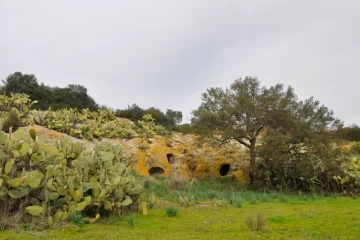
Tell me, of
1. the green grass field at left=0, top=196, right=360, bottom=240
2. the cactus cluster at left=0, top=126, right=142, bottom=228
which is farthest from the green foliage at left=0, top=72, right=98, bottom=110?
the green grass field at left=0, top=196, right=360, bottom=240

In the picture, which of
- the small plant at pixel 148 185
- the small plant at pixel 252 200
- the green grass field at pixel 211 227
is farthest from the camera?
the small plant at pixel 148 185

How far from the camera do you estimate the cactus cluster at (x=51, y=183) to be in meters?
5.67

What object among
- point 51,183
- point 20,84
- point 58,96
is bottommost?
point 51,183

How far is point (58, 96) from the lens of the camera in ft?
85.5

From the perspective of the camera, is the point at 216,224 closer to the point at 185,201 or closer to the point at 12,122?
the point at 185,201

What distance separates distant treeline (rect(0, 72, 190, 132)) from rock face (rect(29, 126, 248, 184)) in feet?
17.3

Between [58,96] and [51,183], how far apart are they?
2157 centimetres

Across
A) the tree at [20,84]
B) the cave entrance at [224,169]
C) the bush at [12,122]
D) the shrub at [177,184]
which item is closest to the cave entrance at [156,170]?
the shrub at [177,184]

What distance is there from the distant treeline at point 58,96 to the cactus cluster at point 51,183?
51.3 feet

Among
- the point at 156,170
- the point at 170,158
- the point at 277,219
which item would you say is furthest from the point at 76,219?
the point at 170,158

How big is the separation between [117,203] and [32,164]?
6.71 feet

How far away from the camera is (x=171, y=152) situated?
17.4 meters

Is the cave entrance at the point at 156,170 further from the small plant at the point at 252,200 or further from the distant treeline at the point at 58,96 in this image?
the distant treeline at the point at 58,96

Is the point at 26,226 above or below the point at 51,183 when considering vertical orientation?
below
